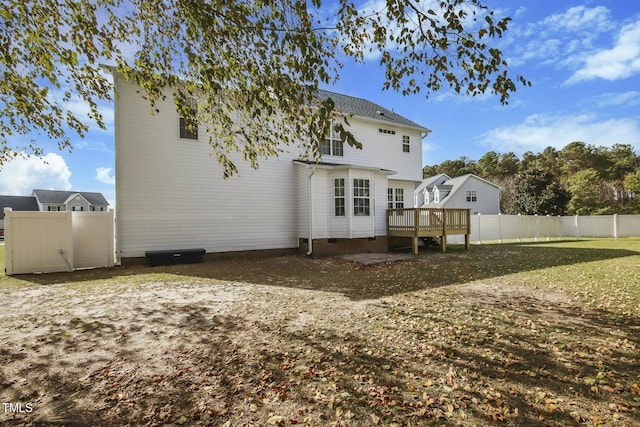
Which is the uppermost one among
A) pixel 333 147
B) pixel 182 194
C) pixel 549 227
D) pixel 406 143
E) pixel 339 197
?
pixel 406 143

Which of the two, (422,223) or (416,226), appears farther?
(422,223)

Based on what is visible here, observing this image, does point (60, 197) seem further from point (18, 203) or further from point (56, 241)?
point (56, 241)

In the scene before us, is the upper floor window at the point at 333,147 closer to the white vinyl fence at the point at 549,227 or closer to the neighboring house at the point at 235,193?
the neighboring house at the point at 235,193

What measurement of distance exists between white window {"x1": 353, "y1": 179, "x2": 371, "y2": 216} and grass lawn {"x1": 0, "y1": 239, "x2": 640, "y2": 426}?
6310 millimetres

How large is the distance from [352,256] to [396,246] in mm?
3668

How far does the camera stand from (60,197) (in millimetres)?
44594

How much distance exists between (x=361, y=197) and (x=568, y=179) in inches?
1313

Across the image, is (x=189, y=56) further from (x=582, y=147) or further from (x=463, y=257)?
(x=582, y=147)

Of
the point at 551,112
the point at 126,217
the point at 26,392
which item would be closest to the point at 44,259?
the point at 126,217

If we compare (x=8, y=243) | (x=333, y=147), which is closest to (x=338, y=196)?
(x=333, y=147)

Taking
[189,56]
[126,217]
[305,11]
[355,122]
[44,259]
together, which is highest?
[355,122]

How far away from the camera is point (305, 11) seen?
4648mm

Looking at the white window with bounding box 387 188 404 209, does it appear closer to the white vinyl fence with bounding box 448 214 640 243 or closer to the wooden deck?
the wooden deck

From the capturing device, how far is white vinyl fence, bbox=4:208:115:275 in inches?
361
